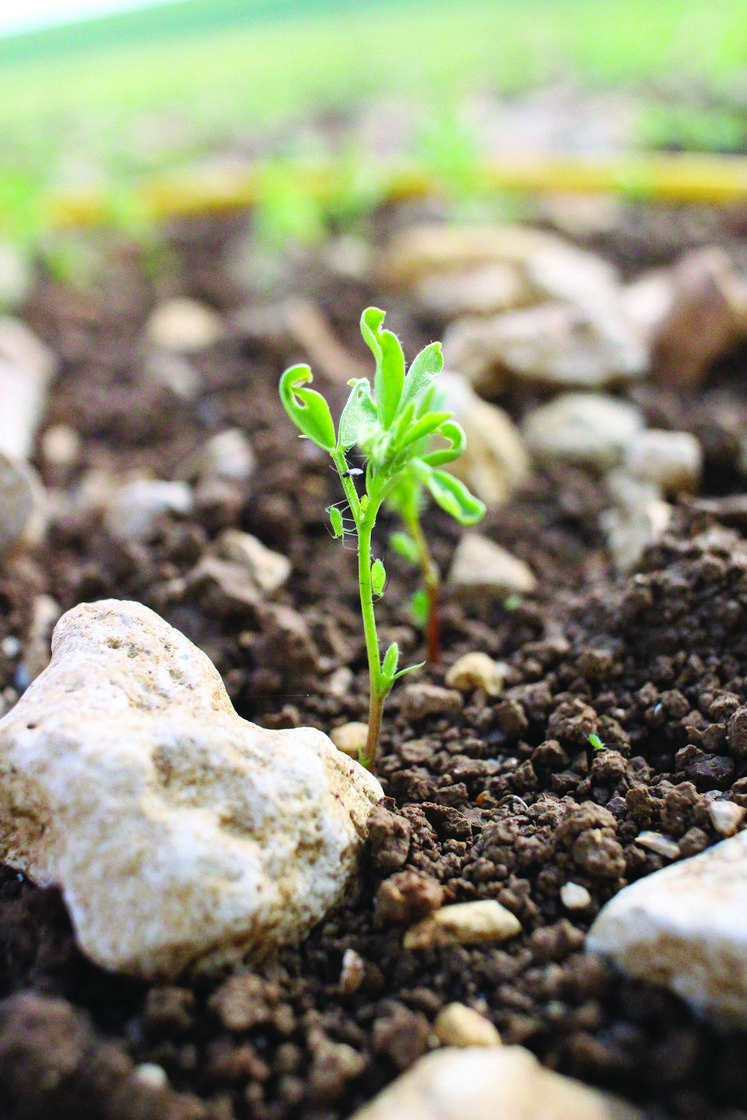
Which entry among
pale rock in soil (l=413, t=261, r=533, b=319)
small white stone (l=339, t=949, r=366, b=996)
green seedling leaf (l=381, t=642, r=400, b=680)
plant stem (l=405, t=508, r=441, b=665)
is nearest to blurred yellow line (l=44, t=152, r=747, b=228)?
pale rock in soil (l=413, t=261, r=533, b=319)

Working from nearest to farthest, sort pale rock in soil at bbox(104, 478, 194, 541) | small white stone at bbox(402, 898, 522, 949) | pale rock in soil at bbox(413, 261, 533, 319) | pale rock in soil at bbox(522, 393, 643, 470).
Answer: small white stone at bbox(402, 898, 522, 949)
pale rock in soil at bbox(104, 478, 194, 541)
pale rock in soil at bbox(522, 393, 643, 470)
pale rock in soil at bbox(413, 261, 533, 319)

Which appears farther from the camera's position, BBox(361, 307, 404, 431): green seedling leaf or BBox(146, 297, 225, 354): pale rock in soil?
BBox(146, 297, 225, 354): pale rock in soil

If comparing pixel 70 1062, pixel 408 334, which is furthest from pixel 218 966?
pixel 408 334

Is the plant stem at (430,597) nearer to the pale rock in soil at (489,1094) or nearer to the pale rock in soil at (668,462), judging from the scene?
the pale rock in soil at (668,462)

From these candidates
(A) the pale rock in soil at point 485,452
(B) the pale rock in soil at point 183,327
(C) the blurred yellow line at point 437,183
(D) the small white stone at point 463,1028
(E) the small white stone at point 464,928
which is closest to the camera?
(D) the small white stone at point 463,1028

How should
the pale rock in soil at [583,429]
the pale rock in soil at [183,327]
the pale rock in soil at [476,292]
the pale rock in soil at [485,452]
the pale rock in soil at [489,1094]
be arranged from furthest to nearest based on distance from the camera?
the pale rock in soil at [183,327] → the pale rock in soil at [476,292] → the pale rock in soil at [583,429] → the pale rock in soil at [485,452] → the pale rock in soil at [489,1094]

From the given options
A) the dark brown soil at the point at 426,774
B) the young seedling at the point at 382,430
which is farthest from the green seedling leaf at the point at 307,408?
the dark brown soil at the point at 426,774

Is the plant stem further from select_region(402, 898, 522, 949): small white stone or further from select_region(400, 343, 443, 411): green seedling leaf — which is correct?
select_region(402, 898, 522, 949): small white stone
